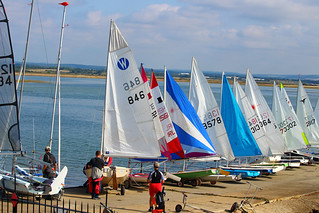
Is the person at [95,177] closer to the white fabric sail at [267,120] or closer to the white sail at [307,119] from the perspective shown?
the white fabric sail at [267,120]

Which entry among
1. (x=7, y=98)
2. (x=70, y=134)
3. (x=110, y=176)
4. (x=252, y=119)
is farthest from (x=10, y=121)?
(x=70, y=134)

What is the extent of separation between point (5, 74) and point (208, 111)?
36.1ft

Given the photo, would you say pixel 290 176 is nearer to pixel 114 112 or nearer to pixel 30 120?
pixel 114 112

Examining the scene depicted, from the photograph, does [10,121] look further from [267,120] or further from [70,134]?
[70,134]

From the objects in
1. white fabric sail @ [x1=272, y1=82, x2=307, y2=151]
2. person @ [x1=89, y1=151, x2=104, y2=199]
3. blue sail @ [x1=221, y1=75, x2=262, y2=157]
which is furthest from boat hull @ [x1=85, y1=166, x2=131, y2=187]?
white fabric sail @ [x1=272, y1=82, x2=307, y2=151]

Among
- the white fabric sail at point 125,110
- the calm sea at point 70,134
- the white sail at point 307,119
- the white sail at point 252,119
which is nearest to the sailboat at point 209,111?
the white sail at point 252,119

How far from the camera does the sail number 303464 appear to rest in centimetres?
1270

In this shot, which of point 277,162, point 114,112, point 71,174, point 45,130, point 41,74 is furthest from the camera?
point 41,74

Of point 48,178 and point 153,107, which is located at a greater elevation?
point 153,107

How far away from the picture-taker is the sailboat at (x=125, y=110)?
1636 cm

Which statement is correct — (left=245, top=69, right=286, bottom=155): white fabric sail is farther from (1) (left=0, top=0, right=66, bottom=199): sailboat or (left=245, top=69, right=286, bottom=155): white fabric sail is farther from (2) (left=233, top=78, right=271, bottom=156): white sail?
(1) (left=0, top=0, right=66, bottom=199): sailboat

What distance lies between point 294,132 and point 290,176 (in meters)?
6.69

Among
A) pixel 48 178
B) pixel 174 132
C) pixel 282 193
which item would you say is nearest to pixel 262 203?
pixel 282 193

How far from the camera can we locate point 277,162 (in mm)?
26438
